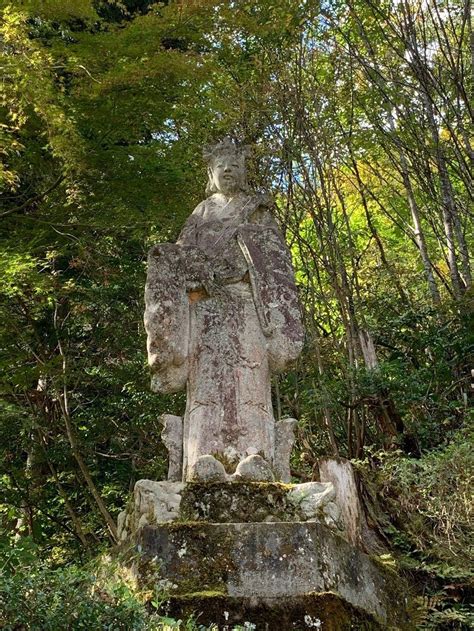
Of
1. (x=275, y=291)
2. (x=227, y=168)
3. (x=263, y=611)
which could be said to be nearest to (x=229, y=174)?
(x=227, y=168)


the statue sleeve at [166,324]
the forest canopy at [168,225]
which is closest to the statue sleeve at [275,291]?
the statue sleeve at [166,324]

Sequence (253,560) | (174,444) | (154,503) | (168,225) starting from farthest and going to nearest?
(168,225) < (174,444) < (154,503) < (253,560)

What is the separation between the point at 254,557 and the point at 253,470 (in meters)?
0.67

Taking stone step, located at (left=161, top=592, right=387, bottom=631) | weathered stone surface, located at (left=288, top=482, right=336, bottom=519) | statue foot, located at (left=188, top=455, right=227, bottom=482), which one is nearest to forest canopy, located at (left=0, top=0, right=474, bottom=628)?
weathered stone surface, located at (left=288, top=482, right=336, bottom=519)

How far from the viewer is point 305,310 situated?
37.4 feet

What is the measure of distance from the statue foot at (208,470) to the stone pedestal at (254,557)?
136 millimetres

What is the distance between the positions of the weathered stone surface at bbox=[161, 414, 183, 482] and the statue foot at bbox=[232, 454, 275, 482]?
21.3 inches

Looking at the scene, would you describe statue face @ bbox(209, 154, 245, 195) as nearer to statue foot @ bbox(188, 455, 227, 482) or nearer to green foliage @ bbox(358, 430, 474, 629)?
statue foot @ bbox(188, 455, 227, 482)

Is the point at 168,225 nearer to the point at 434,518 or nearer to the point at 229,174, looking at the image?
the point at 229,174

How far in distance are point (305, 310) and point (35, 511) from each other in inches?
177

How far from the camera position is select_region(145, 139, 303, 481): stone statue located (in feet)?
17.7

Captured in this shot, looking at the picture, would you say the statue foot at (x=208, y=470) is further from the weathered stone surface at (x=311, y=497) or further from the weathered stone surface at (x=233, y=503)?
the weathered stone surface at (x=311, y=497)

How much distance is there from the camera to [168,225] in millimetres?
10508

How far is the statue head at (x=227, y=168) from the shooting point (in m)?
6.59
